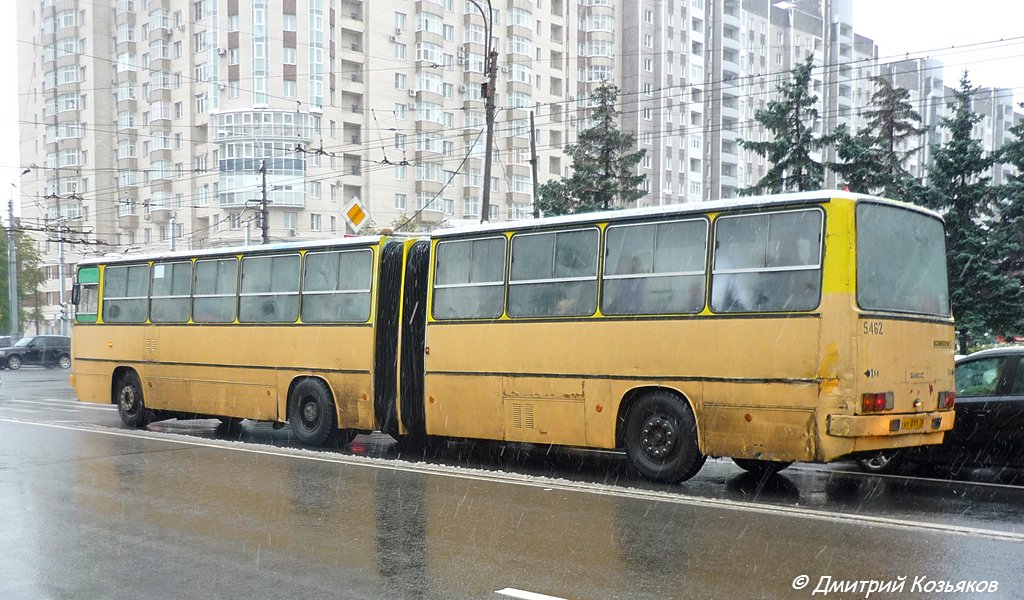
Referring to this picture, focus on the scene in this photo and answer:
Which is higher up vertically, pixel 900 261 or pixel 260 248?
pixel 260 248

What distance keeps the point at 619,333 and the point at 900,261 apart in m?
3.05

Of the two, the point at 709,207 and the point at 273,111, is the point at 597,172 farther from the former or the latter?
the point at 273,111

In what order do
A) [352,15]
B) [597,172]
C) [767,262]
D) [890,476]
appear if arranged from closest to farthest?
1. [767,262]
2. [890,476]
3. [597,172]
4. [352,15]

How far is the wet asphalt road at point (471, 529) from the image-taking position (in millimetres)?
6504

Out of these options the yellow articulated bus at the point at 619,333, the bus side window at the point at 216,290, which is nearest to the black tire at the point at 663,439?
the yellow articulated bus at the point at 619,333

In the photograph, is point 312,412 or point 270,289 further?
point 270,289

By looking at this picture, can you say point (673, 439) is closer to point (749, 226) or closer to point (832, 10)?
point (749, 226)

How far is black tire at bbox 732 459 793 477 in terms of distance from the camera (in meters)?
11.8

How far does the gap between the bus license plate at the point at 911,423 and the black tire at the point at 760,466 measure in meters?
1.93

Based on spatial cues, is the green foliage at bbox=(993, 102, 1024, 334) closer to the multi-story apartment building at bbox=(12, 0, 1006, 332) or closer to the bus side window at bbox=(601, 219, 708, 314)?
the bus side window at bbox=(601, 219, 708, 314)

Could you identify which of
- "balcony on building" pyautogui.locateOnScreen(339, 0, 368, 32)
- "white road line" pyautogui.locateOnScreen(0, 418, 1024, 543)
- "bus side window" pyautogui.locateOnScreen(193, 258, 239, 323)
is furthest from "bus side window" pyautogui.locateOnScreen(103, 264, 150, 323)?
"balcony on building" pyautogui.locateOnScreen(339, 0, 368, 32)

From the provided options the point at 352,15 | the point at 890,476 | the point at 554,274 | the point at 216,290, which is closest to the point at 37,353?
the point at 352,15

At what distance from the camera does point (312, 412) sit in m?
15.3

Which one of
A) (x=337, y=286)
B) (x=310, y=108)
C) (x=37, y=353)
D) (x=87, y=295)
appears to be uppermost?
(x=310, y=108)
